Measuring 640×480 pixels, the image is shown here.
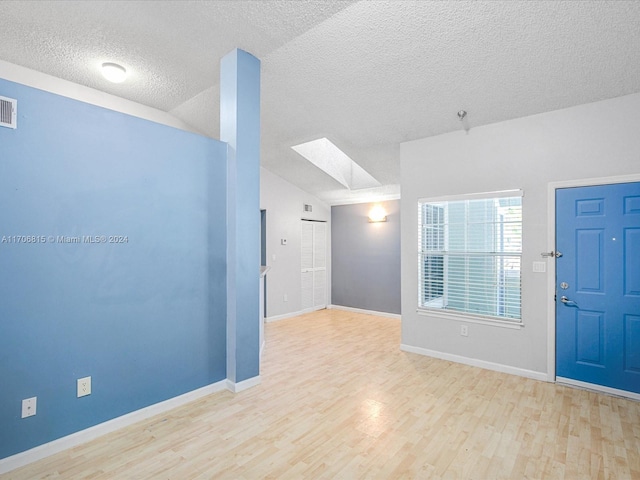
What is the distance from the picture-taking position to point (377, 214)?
21.3 feet

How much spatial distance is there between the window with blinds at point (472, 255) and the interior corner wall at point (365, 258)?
217 centimetres

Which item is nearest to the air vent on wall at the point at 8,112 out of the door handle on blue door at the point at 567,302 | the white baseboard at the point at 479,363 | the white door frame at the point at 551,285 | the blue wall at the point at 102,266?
the blue wall at the point at 102,266

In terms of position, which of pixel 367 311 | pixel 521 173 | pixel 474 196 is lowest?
pixel 367 311

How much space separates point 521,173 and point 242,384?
141 inches

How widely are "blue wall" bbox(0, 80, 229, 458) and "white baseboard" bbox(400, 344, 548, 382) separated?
2431mm

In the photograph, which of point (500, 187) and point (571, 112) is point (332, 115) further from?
point (571, 112)

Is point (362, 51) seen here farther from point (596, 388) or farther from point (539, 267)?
point (596, 388)

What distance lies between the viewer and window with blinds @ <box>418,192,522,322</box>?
3541 millimetres

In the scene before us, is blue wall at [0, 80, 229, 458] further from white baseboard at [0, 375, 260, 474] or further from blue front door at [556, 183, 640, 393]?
blue front door at [556, 183, 640, 393]

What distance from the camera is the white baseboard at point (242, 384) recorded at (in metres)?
2.99

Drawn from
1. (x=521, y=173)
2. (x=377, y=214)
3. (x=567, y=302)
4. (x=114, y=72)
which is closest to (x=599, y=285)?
(x=567, y=302)

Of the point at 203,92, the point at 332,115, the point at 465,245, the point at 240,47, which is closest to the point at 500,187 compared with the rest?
the point at 465,245

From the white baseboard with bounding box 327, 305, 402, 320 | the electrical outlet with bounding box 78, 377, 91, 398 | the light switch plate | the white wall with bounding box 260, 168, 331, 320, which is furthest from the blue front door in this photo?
the white wall with bounding box 260, 168, 331, 320

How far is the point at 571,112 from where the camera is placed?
3.19 meters
